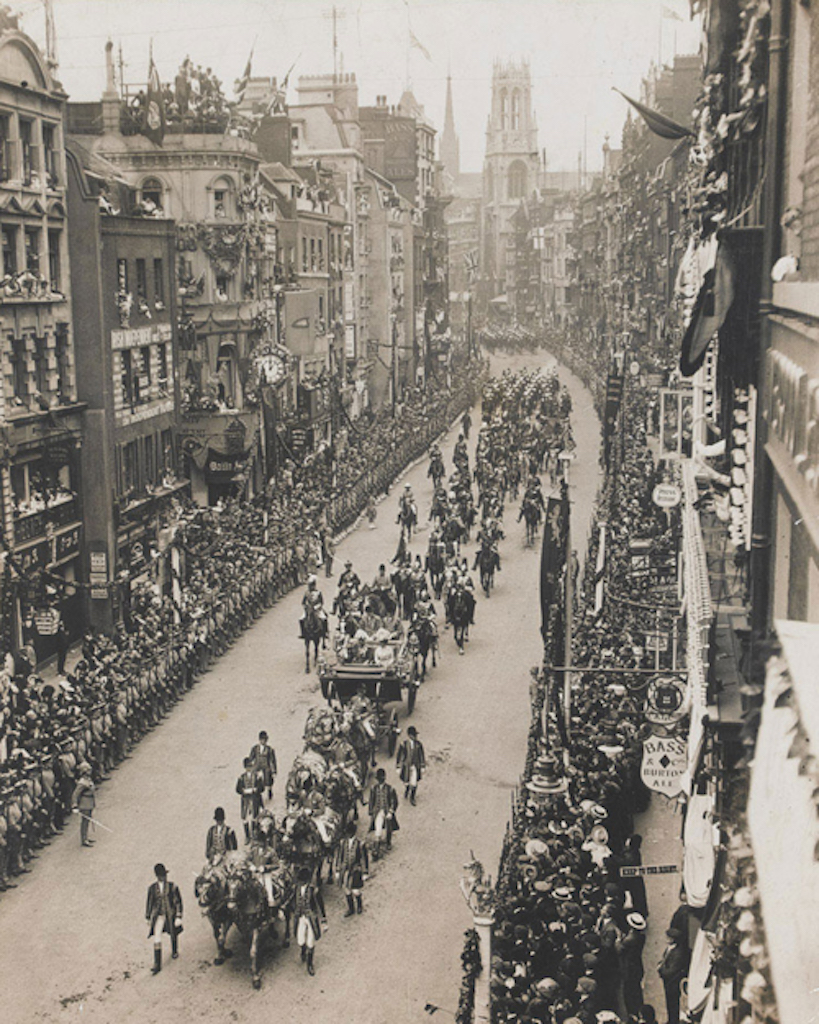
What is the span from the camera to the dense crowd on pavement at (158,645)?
22.9 metres

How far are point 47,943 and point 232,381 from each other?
33.5 metres

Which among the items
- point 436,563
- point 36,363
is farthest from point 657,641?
point 36,363

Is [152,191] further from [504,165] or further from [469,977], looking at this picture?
[504,165]

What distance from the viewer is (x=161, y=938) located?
1888 cm

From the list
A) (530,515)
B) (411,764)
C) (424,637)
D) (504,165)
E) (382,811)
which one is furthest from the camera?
(504,165)

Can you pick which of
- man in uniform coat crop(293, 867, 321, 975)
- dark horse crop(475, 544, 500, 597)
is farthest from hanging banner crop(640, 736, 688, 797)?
dark horse crop(475, 544, 500, 597)

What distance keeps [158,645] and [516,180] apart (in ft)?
572

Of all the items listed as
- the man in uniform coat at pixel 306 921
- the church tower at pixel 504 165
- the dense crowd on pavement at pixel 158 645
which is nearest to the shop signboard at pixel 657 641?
the man in uniform coat at pixel 306 921

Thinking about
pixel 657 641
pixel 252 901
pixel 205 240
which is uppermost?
pixel 205 240

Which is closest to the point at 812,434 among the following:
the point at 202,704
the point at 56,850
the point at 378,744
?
the point at 56,850

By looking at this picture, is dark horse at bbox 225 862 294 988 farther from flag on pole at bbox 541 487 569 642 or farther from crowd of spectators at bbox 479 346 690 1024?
flag on pole at bbox 541 487 569 642

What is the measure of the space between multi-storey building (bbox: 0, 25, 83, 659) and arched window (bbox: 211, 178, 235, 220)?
13921 mm

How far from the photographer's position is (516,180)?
642ft

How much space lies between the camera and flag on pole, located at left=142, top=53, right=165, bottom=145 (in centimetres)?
4742
